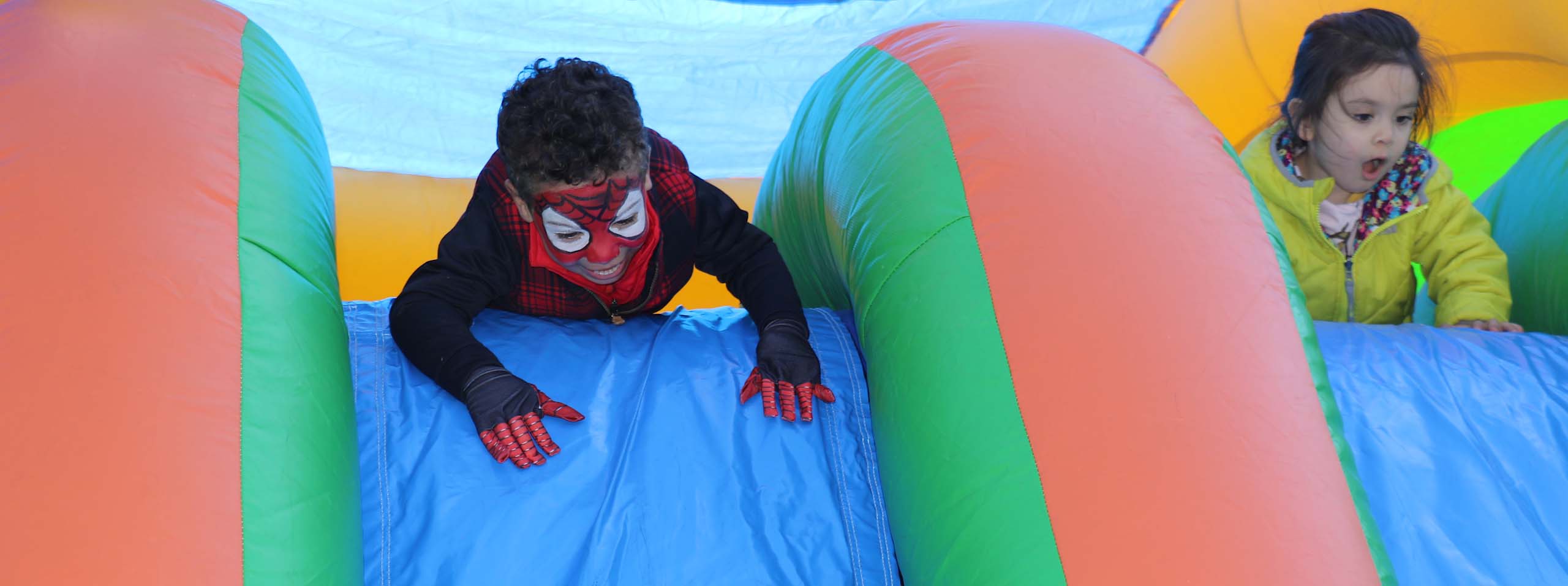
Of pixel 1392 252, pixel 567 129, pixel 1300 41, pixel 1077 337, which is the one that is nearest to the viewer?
pixel 1077 337

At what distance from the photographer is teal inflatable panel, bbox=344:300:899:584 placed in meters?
1.15

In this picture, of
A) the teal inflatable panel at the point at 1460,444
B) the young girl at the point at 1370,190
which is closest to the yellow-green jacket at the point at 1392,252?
the young girl at the point at 1370,190

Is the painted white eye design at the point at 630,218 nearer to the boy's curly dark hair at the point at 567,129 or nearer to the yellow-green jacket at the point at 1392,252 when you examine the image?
the boy's curly dark hair at the point at 567,129

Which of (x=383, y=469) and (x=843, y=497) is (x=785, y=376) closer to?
(x=843, y=497)

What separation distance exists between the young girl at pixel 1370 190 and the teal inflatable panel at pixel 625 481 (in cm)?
68

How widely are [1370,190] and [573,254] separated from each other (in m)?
1.07

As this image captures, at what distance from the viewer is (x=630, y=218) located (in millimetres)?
1285

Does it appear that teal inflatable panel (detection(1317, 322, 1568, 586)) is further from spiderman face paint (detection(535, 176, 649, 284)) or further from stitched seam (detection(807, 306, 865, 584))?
spiderman face paint (detection(535, 176, 649, 284))

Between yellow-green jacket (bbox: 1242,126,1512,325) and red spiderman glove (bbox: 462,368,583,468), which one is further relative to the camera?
yellow-green jacket (bbox: 1242,126,1512,325)

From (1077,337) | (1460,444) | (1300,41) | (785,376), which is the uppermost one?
(1300,41)

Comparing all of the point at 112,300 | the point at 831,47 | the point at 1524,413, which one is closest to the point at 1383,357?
the point at 1524,413

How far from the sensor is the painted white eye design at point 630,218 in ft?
4.17

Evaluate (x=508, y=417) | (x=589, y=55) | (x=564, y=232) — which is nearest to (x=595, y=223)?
(x=564, y=232)

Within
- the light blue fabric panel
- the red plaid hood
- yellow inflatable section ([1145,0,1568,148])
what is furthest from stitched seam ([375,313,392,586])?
yellow inflatable section ([1145,0,1568,148])
